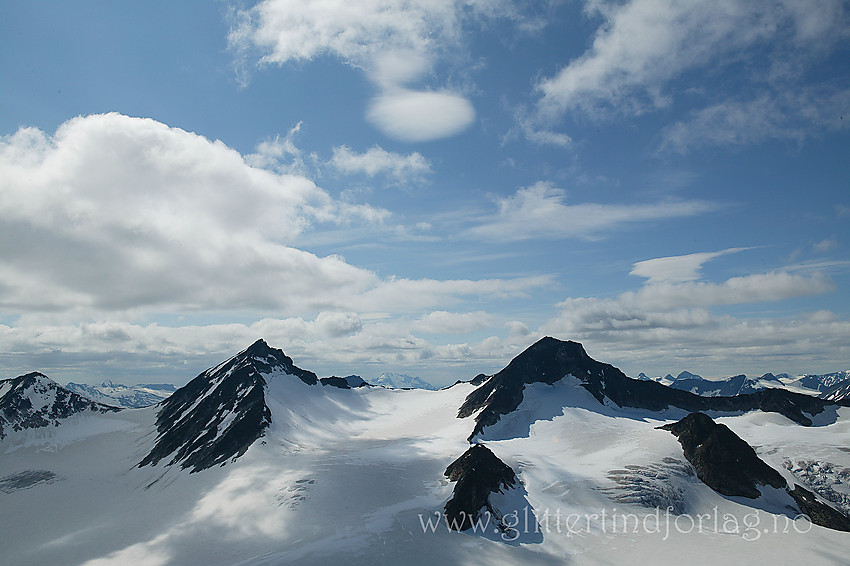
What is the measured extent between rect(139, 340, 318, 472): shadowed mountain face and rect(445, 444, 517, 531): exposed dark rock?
172 ft

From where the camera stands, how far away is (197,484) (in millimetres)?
86062

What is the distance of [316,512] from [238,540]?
10.6m

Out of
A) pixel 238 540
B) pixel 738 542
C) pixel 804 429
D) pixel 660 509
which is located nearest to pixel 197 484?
pixel 238 540

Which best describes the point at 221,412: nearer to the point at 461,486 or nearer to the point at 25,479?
the point at 25,479

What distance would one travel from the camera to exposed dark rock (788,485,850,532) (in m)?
65.8

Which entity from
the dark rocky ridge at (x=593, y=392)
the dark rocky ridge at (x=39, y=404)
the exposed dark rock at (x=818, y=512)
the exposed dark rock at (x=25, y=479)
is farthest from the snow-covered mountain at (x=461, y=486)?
the dark rocky ridge at (x=39, y=404)

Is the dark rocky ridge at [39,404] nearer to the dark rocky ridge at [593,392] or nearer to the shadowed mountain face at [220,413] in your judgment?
the shadowed mountain face at [220,413]

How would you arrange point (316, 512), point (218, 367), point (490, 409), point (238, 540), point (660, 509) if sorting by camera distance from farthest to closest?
point (218, 367) → point (490, 409) → point (660, 509) → point (316, 512) → point (238, 540)

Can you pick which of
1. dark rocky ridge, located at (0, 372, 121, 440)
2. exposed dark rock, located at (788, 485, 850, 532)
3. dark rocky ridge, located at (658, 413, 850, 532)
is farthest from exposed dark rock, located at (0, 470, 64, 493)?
exposed dark rock, located at (788, 485, 850, 532)

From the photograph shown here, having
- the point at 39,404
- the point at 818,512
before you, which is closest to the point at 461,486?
the point at 818,512

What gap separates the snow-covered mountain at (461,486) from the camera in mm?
57406

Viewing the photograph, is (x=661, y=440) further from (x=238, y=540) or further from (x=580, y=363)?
(x=238, y=540)

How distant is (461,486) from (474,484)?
2381 mm

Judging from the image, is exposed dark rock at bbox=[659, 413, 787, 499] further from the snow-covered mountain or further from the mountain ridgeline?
the mountain ridgeline
